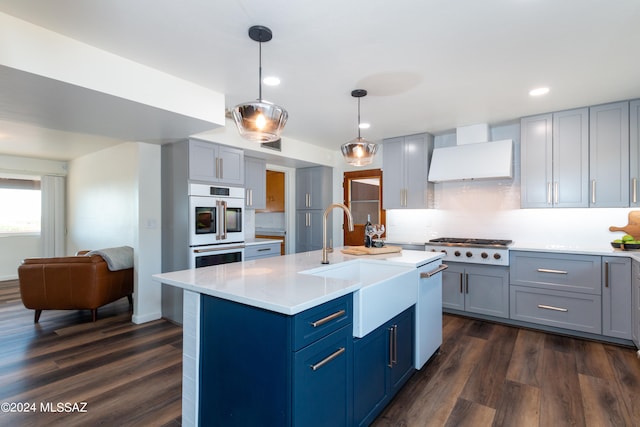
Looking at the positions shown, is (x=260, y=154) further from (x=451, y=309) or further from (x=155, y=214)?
(x=451, y=309)

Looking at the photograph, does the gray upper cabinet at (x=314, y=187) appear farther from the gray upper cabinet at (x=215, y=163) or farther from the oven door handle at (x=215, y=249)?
the oven door handle at (x=215, y=249)

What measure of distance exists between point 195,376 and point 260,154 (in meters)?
3.38

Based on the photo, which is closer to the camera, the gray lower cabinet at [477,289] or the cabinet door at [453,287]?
the gray lower cabinet at [477,289]

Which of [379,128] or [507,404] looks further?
[379,128]

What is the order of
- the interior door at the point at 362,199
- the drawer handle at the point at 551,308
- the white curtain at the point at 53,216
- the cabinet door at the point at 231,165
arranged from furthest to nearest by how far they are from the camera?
1. the white curtain at the point at 53,216
2. the interior door at the point at 362,199
3. the cabinet door at the point at 231,165
4. the drawer handle at the point at 551,308

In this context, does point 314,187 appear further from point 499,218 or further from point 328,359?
point 328,359

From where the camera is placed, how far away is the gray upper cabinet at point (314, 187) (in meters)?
5.68

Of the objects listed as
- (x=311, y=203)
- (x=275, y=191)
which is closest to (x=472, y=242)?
(x=311, y=203)

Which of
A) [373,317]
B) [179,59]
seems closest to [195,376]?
[373,317]

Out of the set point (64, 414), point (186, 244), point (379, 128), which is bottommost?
point (64, 414)

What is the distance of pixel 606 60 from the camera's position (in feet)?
8.01

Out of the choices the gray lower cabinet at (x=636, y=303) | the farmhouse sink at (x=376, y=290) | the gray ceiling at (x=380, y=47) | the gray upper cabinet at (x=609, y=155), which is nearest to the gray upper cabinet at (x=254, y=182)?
the gray ceiling at (x=380, y=47)

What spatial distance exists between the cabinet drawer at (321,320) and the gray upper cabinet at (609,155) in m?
3.35

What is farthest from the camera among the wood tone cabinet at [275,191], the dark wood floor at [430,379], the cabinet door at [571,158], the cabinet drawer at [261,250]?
the wood tone cabinet at [275,191]
